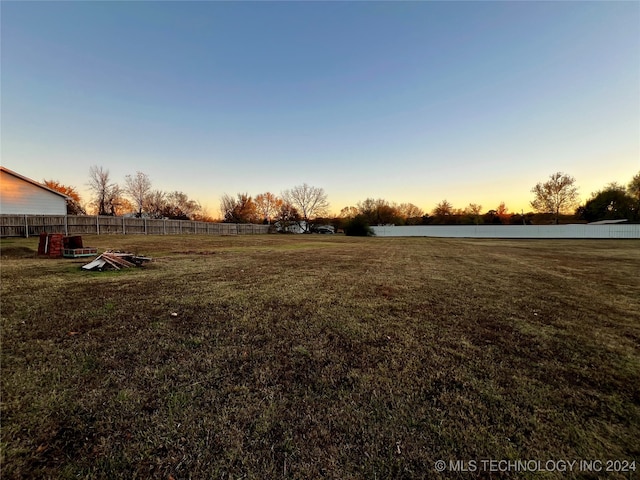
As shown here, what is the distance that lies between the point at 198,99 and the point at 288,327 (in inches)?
721

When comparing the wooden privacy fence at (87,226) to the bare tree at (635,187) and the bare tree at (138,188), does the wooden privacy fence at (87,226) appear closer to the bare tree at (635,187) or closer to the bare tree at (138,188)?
the bare tree at (138,188)

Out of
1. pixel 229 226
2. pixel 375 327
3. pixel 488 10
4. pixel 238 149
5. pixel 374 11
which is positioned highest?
pixel 374 11

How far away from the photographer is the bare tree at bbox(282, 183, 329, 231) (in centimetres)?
4997

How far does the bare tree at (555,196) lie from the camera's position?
36.4m

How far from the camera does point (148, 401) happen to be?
1.70 m

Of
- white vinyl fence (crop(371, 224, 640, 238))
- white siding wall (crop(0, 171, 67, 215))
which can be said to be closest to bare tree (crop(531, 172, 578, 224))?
white vinyl fence (crop(371, 224, 640, 238))

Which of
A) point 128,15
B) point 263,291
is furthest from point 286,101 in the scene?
point 263,291

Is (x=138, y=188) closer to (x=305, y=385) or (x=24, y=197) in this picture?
(x=24, y=197)

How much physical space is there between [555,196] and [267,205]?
2087 inches

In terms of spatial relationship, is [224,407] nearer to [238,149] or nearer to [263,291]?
[263,291]

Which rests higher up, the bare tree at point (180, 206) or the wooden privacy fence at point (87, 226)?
the bare tree at point (180, 206)

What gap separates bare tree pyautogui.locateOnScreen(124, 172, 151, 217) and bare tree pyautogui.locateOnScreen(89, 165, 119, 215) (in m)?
1.80

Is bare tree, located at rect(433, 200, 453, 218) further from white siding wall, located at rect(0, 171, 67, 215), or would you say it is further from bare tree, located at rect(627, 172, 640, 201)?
white siding wall, located at rect(0, 171, 67, 215)

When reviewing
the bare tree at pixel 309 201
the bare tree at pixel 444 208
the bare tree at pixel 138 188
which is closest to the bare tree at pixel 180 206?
the bare tree at pixel 138 188
